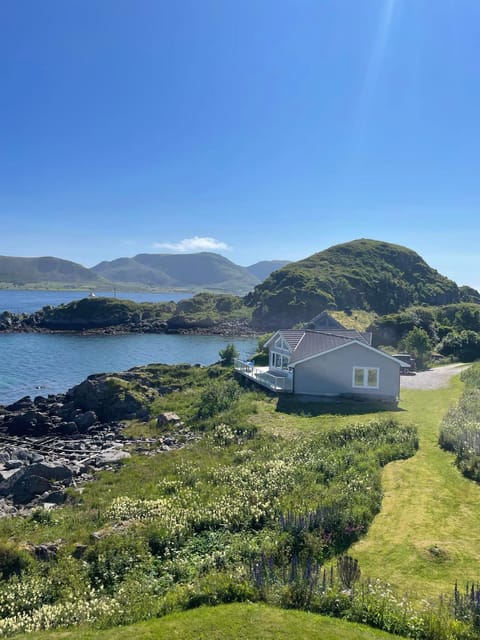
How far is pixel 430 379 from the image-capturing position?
1410 inches

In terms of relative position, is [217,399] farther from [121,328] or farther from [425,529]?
[121,328]

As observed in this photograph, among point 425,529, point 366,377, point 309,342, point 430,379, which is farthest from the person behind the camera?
point 430,379

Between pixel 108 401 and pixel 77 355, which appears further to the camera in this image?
pixel 77 355

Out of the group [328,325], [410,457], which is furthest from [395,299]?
[410,457]

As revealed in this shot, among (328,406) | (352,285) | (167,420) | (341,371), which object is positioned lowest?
(167,420)

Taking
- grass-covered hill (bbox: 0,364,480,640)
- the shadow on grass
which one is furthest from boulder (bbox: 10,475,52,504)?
the shadow on grass

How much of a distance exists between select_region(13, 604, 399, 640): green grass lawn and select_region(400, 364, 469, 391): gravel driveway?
88.2 feet

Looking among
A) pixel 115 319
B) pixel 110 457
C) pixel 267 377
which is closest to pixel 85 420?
pixel 110 457

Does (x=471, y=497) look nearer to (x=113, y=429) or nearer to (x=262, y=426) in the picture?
(x=262, y=426)

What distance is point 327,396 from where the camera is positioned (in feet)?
93.5

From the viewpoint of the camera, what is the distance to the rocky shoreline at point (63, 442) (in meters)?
17.8

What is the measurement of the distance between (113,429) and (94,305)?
3425 inches

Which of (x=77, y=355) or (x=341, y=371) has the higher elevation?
(x=341, y=371)

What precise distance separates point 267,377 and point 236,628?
82.7 ft
